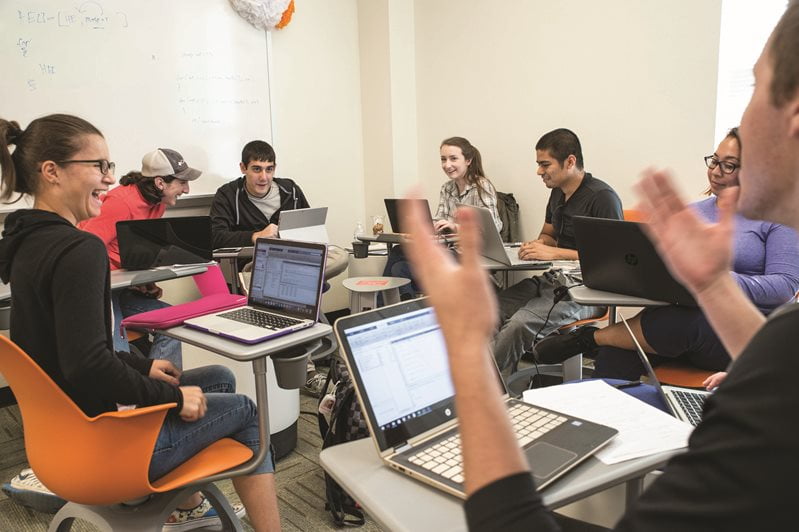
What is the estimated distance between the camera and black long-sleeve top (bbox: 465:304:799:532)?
0.49 m

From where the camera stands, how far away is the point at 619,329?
2.30 m

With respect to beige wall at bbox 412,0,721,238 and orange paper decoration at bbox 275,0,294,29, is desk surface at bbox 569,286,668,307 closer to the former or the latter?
beige wall at bbox 412,0,721,238

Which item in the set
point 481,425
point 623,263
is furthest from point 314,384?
point 481,425

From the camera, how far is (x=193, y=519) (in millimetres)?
1978

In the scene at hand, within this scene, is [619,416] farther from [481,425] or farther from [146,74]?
[146,74]

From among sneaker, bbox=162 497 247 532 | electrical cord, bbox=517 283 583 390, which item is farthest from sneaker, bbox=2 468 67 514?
electrical cord, bbox=517 283 583 390

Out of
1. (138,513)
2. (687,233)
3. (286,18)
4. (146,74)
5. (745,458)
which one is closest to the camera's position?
(745,458)

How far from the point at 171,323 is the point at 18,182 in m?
0.57

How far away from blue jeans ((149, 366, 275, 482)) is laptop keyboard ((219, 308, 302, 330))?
0.24m

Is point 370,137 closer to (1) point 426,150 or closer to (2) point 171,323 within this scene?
(1) point 426,150

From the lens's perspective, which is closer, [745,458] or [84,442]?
[745,458]

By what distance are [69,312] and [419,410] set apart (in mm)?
869

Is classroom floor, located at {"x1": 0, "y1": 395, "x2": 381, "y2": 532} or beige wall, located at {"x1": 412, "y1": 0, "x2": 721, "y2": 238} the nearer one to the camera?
classroom floor, located at {"x1": 0, "y1": 395, "x2": 381, "y2": 532}

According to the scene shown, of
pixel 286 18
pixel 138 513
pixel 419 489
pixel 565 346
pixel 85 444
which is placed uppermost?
pixel 286 18
